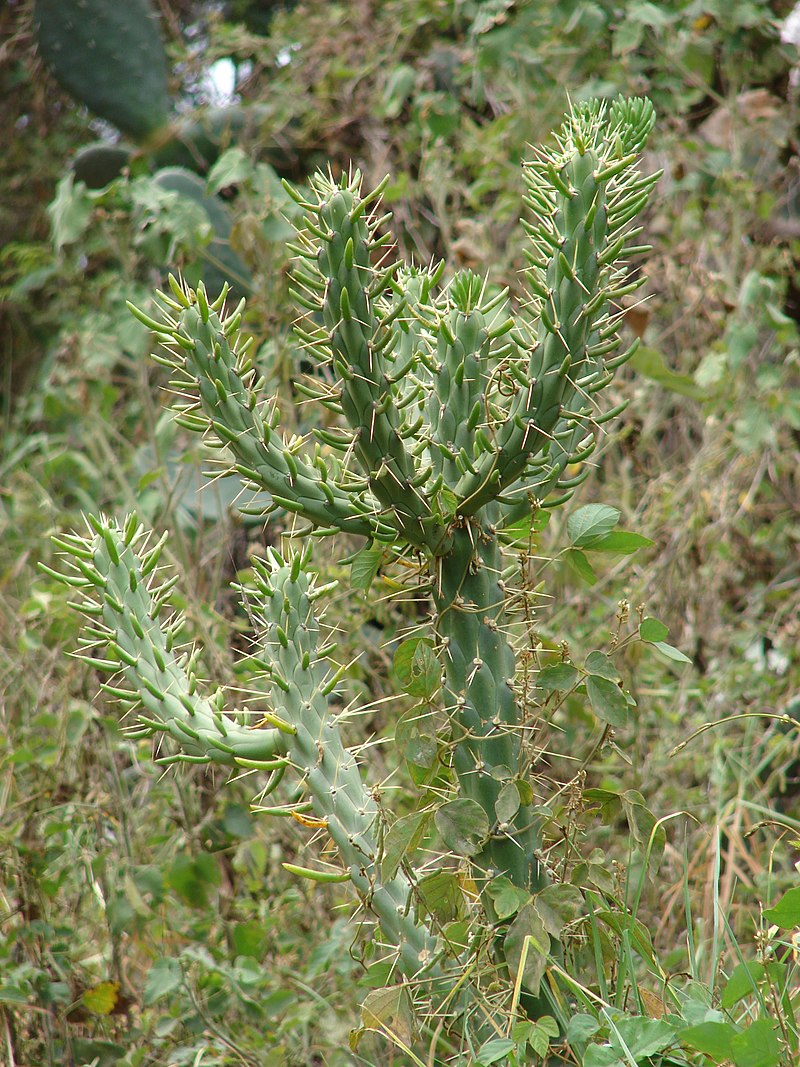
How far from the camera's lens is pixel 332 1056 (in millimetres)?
1728

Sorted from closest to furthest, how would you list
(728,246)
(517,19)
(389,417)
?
1. (389,417)
2. (517,19)
3. (728,246)

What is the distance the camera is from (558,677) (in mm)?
1218

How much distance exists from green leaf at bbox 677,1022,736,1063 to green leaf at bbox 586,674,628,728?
0.33 m

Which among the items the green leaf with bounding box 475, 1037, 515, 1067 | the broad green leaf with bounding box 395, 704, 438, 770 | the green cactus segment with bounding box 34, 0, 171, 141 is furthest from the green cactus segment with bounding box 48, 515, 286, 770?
the green cactus segment with bounding box 34, 0, 171, 141

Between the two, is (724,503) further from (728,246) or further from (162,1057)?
(162,1057)

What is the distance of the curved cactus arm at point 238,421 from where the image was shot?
3.72 feet

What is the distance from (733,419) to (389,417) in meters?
1.82

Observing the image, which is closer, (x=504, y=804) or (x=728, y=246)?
(x=504, y=804)

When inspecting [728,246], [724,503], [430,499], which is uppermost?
[430,499]

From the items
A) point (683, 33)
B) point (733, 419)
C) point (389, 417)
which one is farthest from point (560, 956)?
point (683, 33)

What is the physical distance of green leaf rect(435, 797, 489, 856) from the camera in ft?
3.71

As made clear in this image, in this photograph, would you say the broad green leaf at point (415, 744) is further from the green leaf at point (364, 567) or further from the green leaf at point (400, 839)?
the green leaf at point (364, 567)

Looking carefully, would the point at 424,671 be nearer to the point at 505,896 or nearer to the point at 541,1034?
the point at 505,896

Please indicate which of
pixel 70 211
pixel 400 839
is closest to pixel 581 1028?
pixel 400 839
